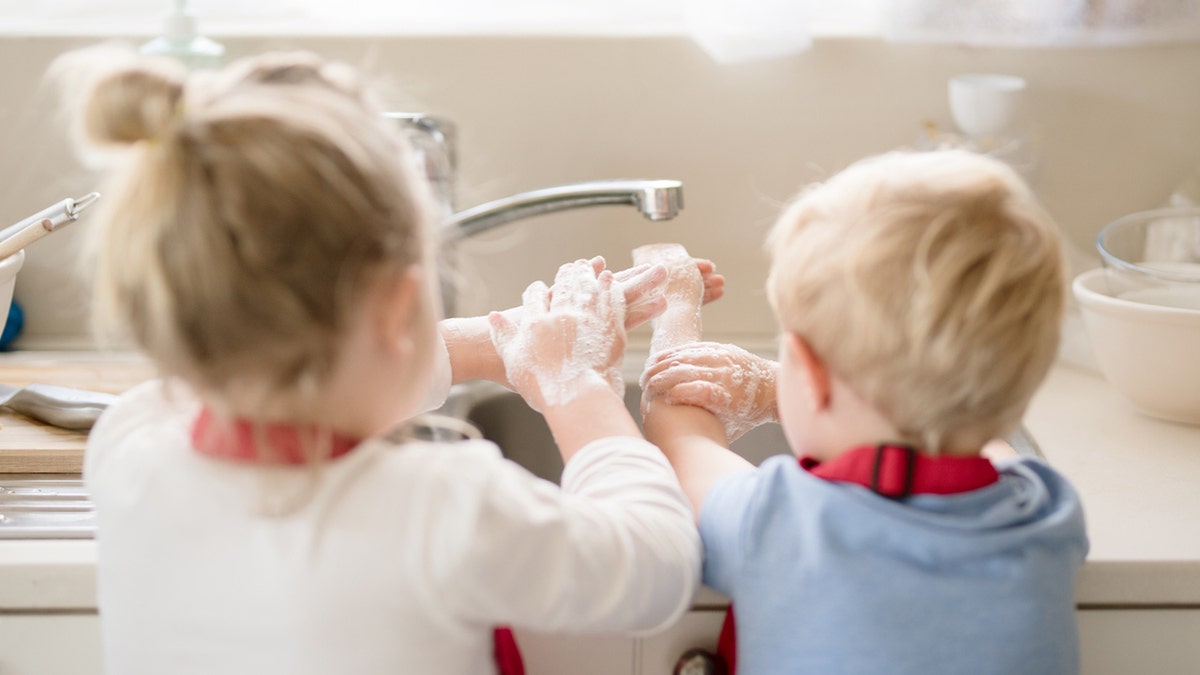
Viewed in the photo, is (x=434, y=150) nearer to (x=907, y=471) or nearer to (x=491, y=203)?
(x=491, y=203)

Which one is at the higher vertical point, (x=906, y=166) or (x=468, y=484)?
(x=906, y=166)

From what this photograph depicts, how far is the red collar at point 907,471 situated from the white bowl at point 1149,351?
45cm

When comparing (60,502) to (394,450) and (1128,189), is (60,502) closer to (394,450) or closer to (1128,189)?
(394,450)

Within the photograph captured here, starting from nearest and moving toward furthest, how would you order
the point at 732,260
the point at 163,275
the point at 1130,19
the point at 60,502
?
the point at 163,275 → the point at 60,502 → the point at 1130,19 → the point at 732,260

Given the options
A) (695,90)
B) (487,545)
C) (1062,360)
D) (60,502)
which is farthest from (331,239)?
(1062,360)

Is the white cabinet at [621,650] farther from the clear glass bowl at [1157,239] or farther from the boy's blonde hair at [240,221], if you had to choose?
the clear glass bowl at [1157,239]

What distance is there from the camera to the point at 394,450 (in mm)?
625

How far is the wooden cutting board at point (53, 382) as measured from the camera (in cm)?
98

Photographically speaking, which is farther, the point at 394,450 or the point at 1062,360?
the point at 1062,360

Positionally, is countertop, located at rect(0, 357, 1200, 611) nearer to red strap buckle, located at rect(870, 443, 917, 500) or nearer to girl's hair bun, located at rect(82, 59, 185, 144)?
red strap buckle, located at rect(870, 443, 917, 500)

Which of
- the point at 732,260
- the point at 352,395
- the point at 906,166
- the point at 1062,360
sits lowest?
the point at 1062,360

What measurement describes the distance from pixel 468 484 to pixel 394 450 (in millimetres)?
52

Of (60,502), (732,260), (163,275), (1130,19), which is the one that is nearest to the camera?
(163,275)

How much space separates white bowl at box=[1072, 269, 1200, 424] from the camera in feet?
3.35
